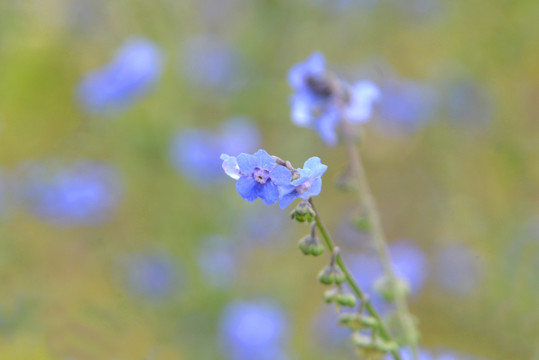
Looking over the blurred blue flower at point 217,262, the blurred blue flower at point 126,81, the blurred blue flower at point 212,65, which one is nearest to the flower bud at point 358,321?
the blurred blue flower at point 217,262

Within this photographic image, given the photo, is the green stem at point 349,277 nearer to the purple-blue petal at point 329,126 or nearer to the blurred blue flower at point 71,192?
the purple-blue petal at point 329,126

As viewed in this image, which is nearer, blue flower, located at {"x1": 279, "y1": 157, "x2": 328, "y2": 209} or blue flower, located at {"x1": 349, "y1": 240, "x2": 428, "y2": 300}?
blue flower, located at {"x1": 279, "y1": 157, "x2": 328, "y2": 209}

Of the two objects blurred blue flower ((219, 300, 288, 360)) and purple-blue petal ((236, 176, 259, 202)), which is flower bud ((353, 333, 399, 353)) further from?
blurred blue flower ((219, 300, 288, 360))

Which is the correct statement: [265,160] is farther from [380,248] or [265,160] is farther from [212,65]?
[212,65]

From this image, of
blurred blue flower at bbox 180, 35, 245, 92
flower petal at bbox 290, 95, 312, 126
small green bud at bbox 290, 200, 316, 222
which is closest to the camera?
Result: small green bud at bbox 290, 200, 316, 222

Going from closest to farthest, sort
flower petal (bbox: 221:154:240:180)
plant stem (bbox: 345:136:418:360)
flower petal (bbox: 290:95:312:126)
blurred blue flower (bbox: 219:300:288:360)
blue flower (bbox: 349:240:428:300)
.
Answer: flower petal (bbox: 221:154:240:180)
plant stem (bbox: 345:136:418:360)
flower petal (bbox: 290:95:312:126)
blurred blue flower (bbox: 219:300:288:360)
blue flower (bbox: 349:240:428:300)

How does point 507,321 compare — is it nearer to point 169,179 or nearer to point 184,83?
point 169,179

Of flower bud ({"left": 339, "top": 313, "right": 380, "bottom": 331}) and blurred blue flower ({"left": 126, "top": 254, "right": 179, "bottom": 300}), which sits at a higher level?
blurred blue flower ({"left": 126, "top": 254, "right": 179, "bottom": 300})

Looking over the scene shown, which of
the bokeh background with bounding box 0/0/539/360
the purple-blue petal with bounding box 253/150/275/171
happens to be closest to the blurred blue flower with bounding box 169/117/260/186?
the bokeh background with bounding box 0/0/539/360
